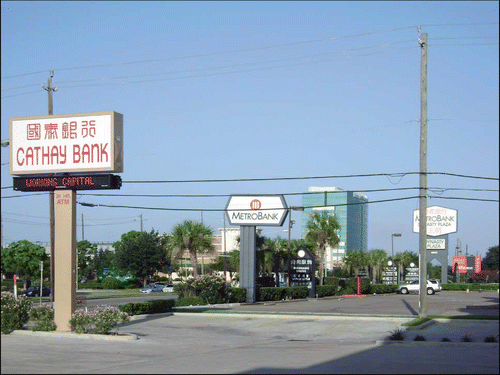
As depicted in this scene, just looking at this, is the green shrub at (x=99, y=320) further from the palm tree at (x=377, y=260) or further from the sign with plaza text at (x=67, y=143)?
the palm tree at (x=377, y=260)

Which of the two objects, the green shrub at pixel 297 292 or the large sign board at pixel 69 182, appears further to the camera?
the green shrub at pixel 297 292

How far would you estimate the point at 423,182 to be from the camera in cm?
3136

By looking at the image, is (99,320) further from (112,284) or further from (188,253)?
(112,284)

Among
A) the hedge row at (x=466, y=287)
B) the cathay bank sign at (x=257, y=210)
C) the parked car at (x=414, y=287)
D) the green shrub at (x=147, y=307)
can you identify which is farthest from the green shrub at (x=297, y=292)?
the hedge row at (x=466, y=287)

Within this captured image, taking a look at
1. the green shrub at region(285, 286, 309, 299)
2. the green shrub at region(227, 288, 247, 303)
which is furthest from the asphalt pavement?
the green shrub at region(285, 286, 309, 299)

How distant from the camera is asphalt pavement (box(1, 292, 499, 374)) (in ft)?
54.9

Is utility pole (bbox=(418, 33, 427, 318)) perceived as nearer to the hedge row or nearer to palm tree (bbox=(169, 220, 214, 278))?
palm tree (bbox=(169, 220, 214, 278))

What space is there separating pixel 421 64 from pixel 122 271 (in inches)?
2858

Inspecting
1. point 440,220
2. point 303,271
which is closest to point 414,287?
point 440,220

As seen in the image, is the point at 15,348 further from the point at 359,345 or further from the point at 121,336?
the point at 359,345

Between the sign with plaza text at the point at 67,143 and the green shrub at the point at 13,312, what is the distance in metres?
4.91

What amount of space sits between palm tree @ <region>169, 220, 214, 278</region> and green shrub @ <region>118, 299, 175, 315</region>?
2035 centimetres

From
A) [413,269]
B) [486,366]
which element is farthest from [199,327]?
[413,269]

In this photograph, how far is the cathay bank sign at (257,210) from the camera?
1705 inches
